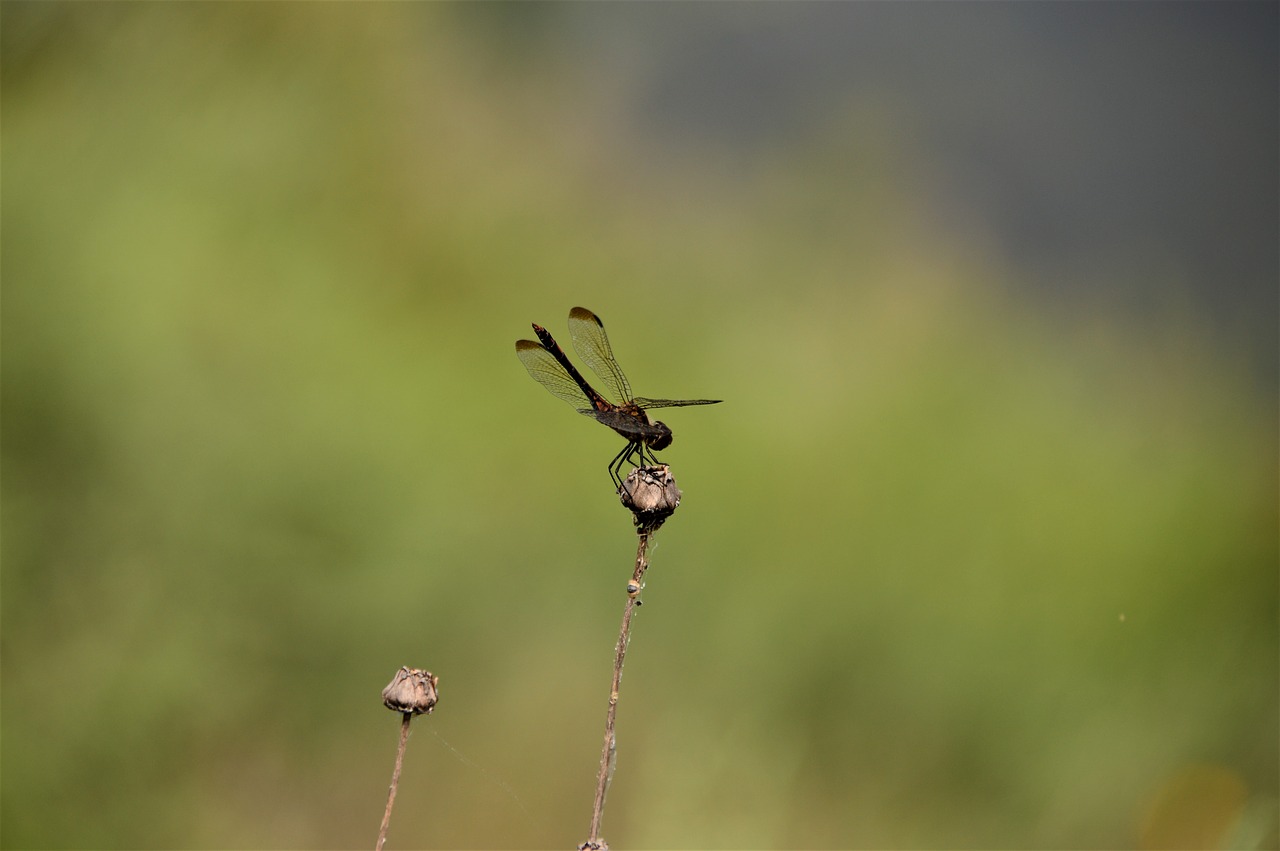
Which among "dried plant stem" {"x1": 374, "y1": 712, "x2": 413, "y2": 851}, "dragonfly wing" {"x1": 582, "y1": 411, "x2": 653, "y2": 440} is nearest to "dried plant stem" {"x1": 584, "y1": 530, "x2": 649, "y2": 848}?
"dried plant stem" {"x1": 374, "y1": 712, "x2": 413, "y2": 851}

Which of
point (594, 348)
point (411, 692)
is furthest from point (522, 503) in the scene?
point (411, 692)

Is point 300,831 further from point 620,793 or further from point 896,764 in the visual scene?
point 896,764

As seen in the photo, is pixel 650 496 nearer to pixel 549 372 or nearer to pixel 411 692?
pixel 411 692

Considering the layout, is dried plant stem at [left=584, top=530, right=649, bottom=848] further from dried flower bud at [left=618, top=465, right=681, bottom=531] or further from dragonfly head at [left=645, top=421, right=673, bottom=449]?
dragonfly head at [left=645, top=421, right=673, bottom=449]

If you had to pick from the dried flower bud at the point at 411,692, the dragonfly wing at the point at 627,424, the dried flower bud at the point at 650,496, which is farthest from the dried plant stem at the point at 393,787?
the dragonfly wing at the point at 627,424

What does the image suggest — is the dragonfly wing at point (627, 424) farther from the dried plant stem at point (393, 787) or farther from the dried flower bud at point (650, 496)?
the dried plant stem at point (393, 787)

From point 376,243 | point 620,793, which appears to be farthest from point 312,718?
point 376,243
